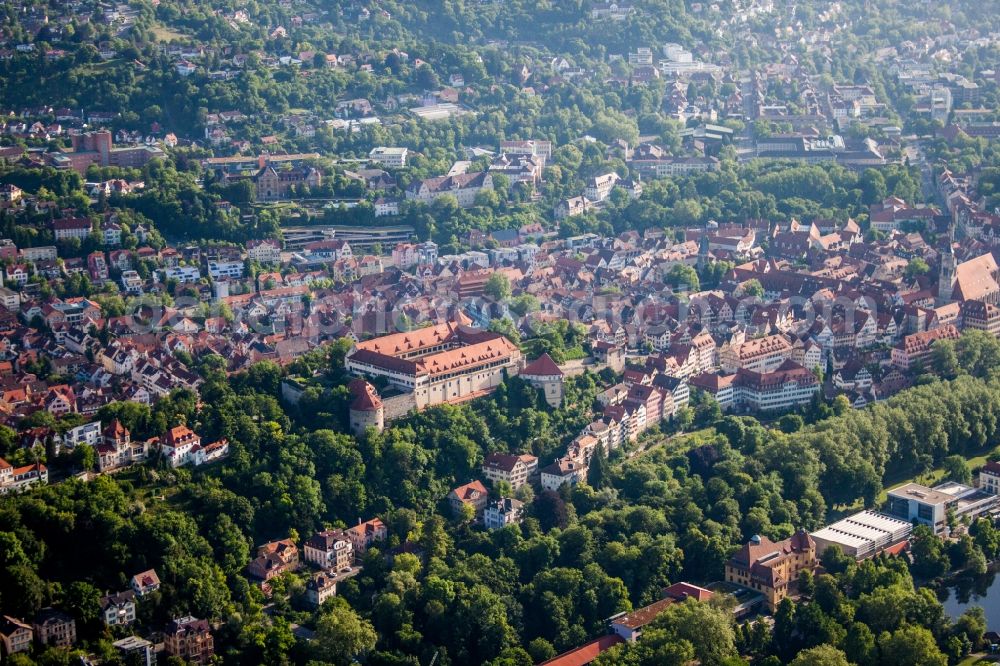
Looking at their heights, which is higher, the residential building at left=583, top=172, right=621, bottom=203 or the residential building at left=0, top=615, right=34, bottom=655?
the residential building at left=583, top=172, right=621, bottom=203

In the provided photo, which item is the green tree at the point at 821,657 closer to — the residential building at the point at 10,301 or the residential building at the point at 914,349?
the residential building at the point at 914,349

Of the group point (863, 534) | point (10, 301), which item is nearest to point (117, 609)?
point (863, 534)

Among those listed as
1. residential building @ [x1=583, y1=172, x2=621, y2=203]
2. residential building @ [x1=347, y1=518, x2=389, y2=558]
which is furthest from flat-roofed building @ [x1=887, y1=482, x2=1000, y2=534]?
residential building @ [x1=583, y1=172, x2=621, y2=203]

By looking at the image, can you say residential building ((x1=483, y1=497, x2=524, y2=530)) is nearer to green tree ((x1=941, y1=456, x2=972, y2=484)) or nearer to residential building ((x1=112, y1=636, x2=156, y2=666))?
residential building ((x1=112, y1=636, x2=156, y2=666))

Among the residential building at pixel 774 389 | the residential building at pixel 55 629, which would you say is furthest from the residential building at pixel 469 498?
the residential building at pixel 55 629

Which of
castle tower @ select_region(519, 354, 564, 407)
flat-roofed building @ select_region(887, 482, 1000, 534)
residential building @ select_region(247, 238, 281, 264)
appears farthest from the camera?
residential building @ select_region(247, 238, 281, 264)

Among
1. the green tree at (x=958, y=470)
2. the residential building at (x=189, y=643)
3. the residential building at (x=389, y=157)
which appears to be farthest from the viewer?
the residential building at (x=389, y=157)
